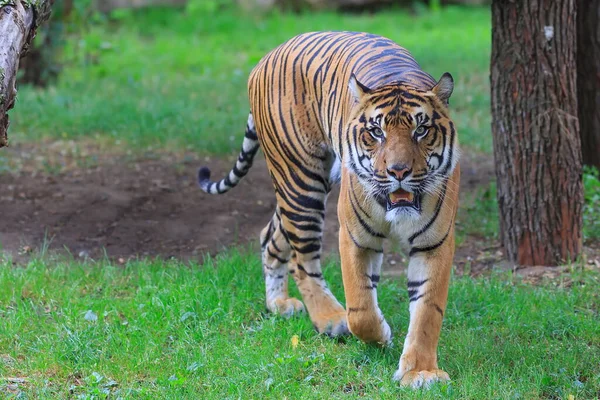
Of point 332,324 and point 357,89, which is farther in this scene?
point 332,324

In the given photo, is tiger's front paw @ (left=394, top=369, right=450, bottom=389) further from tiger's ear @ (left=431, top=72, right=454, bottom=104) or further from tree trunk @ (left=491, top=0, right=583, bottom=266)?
tree trunk @ (left=491, top=0, right=583, bottom=266)

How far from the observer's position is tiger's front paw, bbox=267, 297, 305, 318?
4695 millimetres

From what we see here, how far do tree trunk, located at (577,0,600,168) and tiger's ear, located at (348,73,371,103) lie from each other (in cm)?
310

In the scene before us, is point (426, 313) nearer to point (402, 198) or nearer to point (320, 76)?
point (402, 198)

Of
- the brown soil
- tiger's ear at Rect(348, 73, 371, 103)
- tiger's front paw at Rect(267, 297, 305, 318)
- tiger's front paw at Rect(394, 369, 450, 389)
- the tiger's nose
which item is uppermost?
tiger's ear at Rect(348, 73, 371, 103)

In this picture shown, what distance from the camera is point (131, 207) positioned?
21.1 feet

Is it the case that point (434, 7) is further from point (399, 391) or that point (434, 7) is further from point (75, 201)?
point (399, 391)

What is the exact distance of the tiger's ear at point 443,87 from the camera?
3.72 m

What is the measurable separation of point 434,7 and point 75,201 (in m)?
9.84

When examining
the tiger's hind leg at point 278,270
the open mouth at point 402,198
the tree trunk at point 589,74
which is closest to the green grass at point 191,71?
the tree trunk at point 589,74

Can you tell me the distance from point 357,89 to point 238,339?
1.41 m

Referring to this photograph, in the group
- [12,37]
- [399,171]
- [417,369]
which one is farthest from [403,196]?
[12,37]

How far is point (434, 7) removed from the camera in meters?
14.9

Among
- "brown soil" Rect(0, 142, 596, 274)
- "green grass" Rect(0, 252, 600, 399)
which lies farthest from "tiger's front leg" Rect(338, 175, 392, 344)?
"brown soil" Rect(0, 142, 596, 274)
